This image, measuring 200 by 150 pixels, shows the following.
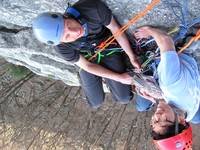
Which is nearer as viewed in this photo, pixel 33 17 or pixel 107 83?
pixel 33 17

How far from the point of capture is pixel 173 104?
269 centimetres

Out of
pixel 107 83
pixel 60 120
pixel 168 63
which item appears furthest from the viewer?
pixel 60 120

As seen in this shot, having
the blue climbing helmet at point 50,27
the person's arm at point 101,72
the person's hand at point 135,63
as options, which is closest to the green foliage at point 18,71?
the person's arm at point 101,72

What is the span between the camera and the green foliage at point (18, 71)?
5047 mm

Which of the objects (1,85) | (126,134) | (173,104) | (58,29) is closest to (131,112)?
(126,134)

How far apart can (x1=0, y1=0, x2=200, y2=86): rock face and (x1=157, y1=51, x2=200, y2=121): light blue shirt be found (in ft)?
1.08

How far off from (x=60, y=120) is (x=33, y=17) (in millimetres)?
2125

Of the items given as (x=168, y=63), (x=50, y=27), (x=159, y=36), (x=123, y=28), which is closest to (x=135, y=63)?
(x=123, y=28)

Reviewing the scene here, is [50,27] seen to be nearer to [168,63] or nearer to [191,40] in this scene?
[168,63]

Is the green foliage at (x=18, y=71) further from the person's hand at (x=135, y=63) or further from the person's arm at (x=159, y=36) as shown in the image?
the person's arm at (x=159, y=36)

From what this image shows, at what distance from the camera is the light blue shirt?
255 centimetres

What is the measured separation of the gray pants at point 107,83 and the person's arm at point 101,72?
68 mm

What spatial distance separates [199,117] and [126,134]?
2046 millimetres

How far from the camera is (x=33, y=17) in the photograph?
130 inches
